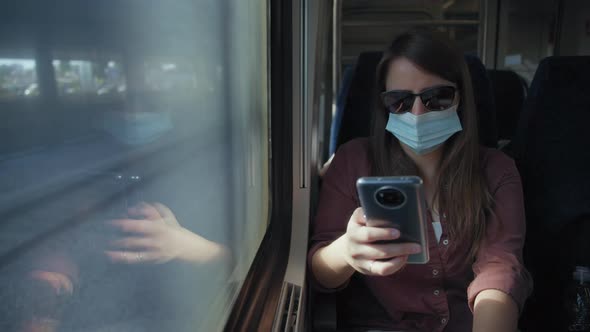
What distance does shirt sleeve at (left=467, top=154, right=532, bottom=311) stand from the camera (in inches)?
48.0

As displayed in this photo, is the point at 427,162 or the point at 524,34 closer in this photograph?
the point at 427,162

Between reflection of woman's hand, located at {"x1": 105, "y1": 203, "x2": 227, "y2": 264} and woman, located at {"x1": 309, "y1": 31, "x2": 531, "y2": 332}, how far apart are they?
0.44 meters

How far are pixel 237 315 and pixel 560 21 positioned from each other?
3.56 m

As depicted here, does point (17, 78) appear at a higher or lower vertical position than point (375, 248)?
higher

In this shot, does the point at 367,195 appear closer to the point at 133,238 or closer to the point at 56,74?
the point at 133,238

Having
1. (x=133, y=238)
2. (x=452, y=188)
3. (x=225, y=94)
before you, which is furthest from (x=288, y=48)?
(x=133, y=238)

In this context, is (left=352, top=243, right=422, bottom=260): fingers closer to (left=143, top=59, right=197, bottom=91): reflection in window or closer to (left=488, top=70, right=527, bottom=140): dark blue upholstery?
(left=143, top=59, right=197, bottom=91): reflection in window

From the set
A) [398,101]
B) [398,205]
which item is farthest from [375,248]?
[398,101]

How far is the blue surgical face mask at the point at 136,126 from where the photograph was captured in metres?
0.60

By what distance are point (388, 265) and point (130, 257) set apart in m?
0.51

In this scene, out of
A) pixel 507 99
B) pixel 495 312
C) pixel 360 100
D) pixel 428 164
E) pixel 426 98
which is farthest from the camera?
pixel 507 99

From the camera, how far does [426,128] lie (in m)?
1.33

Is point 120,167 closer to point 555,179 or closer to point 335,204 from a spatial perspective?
point 335,204

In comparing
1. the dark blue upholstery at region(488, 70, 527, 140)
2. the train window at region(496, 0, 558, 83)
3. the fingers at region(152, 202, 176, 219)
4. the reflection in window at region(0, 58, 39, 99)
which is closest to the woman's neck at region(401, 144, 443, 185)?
the fingers at region(152, 202, 176, 219)
